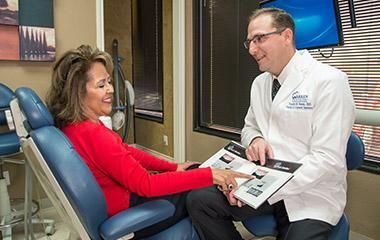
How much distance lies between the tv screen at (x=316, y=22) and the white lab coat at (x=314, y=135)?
0.50 m

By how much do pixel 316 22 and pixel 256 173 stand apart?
1.07 meters

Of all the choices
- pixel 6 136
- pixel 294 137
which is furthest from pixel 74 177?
pixel 6 136

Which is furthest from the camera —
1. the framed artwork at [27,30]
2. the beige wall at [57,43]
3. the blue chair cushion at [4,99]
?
the beige wall at [57,43]

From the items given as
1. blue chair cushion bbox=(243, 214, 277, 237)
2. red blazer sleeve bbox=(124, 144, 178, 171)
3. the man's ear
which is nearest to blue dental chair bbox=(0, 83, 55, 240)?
red blazer sleeve bbox=(124, 144, 178, 171)

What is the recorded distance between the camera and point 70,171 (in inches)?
39.6

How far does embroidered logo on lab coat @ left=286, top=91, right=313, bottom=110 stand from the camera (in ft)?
4.22

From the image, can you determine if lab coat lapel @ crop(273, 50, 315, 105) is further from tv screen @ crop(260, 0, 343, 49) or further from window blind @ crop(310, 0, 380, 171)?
window blind @ crop(310, 0, 380, 171)

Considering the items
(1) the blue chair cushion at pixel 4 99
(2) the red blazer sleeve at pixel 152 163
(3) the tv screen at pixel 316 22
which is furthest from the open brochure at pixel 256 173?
(1) the blue chair cushion at pixel 4 99

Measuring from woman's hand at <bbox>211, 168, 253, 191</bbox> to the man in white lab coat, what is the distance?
45 mm

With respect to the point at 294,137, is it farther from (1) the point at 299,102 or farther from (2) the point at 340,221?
(2) the point at 340,221

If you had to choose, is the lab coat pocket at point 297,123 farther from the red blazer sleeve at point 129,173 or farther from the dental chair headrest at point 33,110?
the dental chair headrest at point 33,110

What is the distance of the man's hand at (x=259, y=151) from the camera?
1.31 metres

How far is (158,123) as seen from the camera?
387 cm

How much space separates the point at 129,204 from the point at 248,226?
484 millimetres
